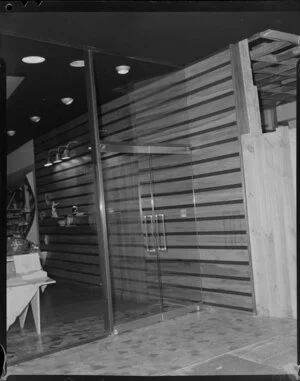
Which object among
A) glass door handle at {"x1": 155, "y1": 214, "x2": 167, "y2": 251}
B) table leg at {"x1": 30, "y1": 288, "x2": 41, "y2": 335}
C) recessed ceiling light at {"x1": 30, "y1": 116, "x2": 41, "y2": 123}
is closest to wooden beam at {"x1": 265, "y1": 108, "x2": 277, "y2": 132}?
glass door handle at {"x1": 155, "y1": 214, "x2": 167, "y2": 251}

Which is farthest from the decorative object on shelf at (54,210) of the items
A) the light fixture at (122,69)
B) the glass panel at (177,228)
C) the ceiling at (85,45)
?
the light fixture at (122,69)

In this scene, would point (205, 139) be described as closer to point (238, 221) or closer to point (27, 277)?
point (238, 221)

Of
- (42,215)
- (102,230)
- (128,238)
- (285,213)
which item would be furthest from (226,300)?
(42,215)

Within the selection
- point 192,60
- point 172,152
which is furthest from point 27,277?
point 192,60

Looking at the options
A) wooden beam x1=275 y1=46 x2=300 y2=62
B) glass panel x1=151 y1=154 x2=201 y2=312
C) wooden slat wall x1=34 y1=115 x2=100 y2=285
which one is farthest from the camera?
glass panel x1=151 y1=154 x2=201 y2=312

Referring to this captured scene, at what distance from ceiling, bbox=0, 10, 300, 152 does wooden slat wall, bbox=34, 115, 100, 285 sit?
207 millimetres

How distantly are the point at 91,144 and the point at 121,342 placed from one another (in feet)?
7.37

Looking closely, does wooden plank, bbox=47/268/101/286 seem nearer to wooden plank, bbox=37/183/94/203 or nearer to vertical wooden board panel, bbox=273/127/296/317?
wooden plank, bbox=37/183/94/203

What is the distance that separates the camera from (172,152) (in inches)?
239

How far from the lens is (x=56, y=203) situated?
4.95 m

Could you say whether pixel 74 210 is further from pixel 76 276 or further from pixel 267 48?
pixel 267 48

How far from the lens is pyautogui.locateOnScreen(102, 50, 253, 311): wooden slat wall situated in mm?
5578

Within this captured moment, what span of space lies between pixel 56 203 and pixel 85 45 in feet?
6.13

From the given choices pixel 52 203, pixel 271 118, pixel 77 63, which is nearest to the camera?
pixel 52 203
